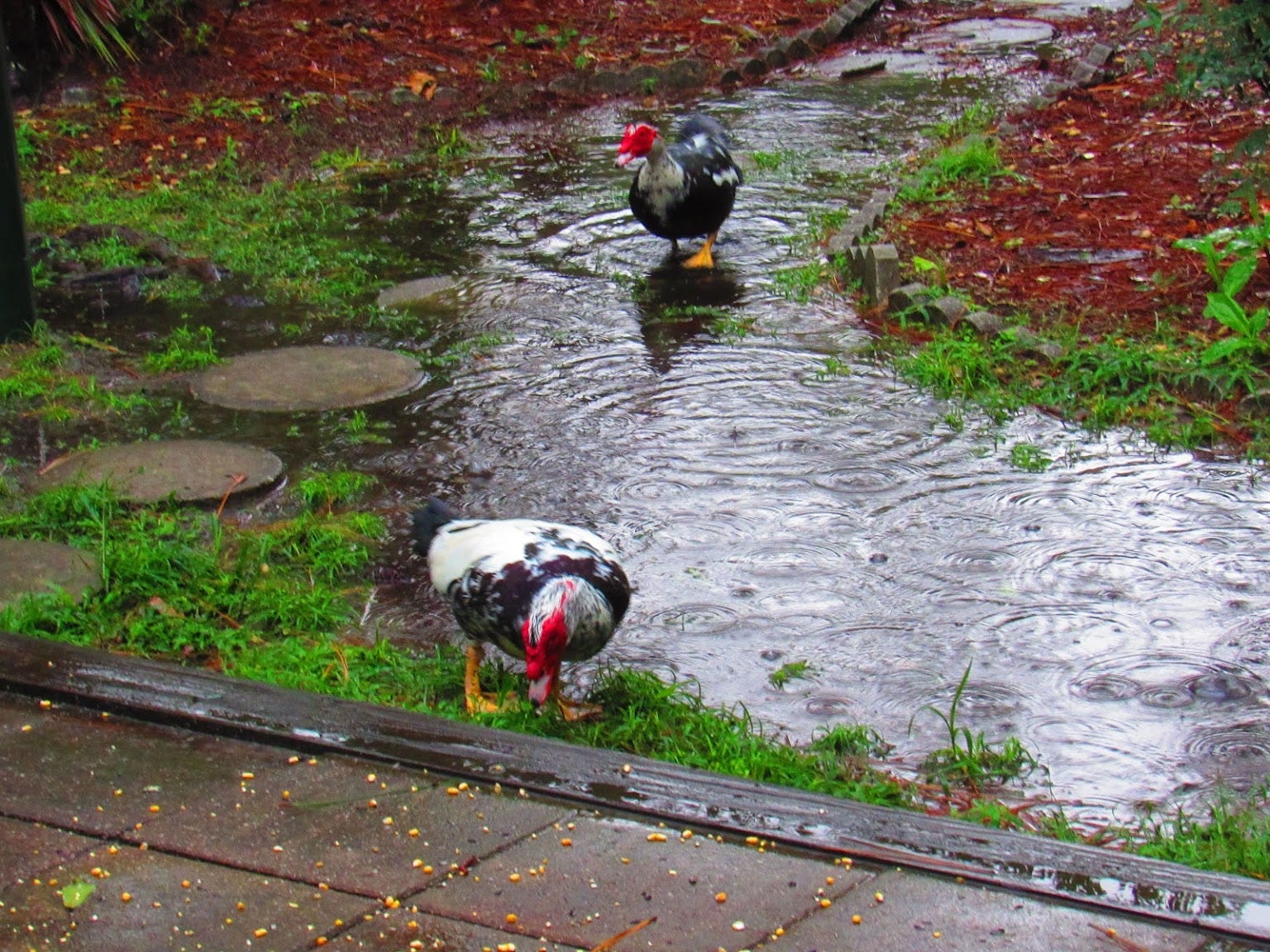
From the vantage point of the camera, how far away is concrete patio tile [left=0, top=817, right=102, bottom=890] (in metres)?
3.19

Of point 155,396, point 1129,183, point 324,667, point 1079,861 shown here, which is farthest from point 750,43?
point 1079,861

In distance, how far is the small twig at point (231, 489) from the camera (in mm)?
5633

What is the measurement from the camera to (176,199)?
10172mm

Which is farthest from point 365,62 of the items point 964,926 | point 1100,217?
point 964,926

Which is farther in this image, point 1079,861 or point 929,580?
point 929,580

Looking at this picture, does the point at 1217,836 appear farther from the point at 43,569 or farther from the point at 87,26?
the point at 87,26

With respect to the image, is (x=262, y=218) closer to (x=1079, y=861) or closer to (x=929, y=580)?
(x=929, y=580)

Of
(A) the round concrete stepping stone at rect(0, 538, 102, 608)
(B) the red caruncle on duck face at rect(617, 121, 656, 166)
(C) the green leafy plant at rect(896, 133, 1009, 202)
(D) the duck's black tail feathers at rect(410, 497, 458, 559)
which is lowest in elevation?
(A) the round concrete stepping stone at rect(0, 538, 102, 608)

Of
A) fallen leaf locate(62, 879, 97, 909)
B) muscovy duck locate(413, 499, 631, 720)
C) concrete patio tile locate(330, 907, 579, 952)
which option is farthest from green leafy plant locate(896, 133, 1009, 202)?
→ fallen leaf locate(62, 879, 97, 909)

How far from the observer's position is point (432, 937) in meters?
2.99

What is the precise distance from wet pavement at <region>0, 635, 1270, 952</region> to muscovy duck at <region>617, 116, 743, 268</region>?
5177 mm

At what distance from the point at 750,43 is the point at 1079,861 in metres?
12.9

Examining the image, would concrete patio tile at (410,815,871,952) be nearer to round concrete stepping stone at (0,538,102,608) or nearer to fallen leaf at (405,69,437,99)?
round concrete stepping stone at (0,538,102,608)

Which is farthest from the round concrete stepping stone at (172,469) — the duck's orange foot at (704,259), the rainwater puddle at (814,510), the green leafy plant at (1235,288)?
the green leafy plant at (1235,288)
